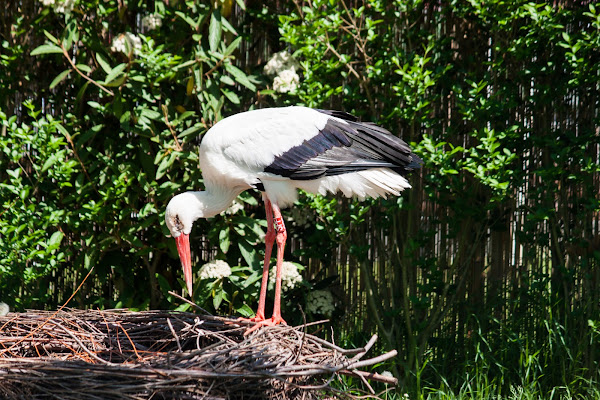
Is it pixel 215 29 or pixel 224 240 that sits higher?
pixel 215 29

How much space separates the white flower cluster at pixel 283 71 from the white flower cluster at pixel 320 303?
147 centimetres

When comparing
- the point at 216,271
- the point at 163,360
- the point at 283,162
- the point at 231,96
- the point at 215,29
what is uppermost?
the point at 215,29

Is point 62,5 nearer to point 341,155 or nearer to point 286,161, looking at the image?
point 286,161

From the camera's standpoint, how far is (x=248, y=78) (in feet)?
15.2

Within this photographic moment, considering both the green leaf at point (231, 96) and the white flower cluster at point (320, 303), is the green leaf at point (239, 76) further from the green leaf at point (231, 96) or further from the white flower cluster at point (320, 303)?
the white flower cluster at point (320, 303)

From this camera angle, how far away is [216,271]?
4.26m

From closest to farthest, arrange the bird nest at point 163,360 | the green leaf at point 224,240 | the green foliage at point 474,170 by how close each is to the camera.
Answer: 1. the bird nest at point 163,360
2. the green foliage at point 474,170
3. the green leaf at point 224,240

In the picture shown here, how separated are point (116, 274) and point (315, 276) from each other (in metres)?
1.52

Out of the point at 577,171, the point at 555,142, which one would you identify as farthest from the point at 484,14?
the point at 577,171

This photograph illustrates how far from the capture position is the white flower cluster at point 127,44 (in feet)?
14.0

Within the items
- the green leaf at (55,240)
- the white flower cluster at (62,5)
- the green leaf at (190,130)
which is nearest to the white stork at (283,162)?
the green leaf at (190,130)

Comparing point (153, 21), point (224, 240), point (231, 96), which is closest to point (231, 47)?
point (231, 96)

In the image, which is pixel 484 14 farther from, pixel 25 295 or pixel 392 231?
pixel 25 295

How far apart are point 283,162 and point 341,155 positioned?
0.32 metres
